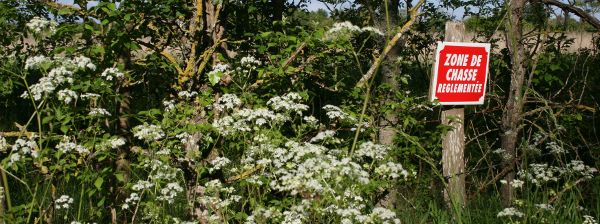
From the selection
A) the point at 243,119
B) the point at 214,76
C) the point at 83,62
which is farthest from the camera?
the point at 214,76

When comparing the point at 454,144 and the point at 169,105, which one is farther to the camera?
the point at 454,144

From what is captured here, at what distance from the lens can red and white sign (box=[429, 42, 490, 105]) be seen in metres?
4.58

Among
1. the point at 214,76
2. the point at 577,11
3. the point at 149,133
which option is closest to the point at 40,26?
the point at 149,133

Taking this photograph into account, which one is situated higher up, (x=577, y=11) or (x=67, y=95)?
(x=577, y=11)

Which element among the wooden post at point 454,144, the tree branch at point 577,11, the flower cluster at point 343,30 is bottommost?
the wooden post at point 454,144

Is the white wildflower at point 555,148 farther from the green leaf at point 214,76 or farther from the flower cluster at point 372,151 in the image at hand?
the green leaf at point 214,76

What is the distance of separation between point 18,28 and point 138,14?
1284mm

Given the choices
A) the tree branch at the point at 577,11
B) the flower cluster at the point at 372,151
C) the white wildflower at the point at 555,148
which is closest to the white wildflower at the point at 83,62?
the flower cluster at the point at 372,151

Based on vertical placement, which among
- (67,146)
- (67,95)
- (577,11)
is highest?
(577,11)

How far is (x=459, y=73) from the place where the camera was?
4.72 m

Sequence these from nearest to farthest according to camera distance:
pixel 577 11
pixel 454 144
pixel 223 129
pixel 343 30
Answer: pixel 343 30 < pixel 223 129 < pixel 454 144 < pixel 577 11

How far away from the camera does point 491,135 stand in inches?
303

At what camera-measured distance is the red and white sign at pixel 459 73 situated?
4582 millimetres

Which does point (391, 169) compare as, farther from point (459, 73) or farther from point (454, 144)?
point (454, 144)
